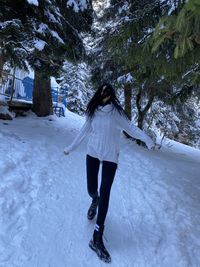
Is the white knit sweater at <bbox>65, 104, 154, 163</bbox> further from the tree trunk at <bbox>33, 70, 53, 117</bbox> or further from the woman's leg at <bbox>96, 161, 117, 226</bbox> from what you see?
the tree trunk at <bbox>33, 70, 53, 117</bbox>

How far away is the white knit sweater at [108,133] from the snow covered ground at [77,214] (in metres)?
1.23

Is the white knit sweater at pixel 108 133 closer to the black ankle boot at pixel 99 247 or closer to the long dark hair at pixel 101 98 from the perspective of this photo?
the long dark hair at pixel 101 98

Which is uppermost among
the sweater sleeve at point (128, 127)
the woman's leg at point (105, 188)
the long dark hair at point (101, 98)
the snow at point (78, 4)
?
the snow at point (78, 4)

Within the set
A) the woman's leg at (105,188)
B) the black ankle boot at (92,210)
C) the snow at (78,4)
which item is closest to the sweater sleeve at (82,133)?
the woman's leg at (105,188)

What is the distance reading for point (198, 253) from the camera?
5.77 metres

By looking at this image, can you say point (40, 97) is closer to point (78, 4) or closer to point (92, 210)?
point (78, 4)

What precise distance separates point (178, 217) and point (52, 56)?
6522mm

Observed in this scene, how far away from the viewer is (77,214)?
19.9ft

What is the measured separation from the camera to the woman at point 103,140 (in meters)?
5.06

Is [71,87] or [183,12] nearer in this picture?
[183,12]

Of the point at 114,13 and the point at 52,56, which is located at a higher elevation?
the point at 114,13

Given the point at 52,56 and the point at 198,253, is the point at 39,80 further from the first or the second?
the point at 198,253

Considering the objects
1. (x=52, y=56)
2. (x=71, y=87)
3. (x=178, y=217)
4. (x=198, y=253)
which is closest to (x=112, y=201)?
(x=178, y=217)

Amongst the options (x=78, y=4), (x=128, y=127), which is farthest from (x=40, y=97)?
(x=128, y=127)
